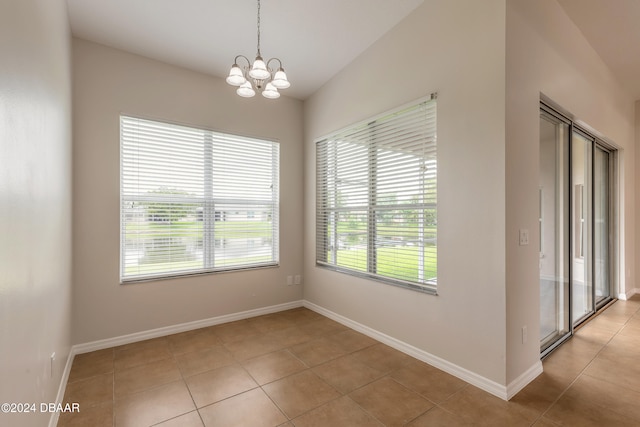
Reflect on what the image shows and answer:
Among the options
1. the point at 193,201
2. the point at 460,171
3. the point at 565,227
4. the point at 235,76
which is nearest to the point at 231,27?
the point at 235,76

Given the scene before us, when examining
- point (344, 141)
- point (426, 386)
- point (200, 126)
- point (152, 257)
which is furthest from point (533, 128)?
point (152, 257)

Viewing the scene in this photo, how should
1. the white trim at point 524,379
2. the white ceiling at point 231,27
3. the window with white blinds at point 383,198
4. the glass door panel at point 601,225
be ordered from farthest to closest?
1. the glass door panel at point 601,225
2. the window with white blinds at point 383,198
3. the white ceiling at point 231,27
4. the white trim at point 524,379

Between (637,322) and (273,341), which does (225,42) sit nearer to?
(273,341)

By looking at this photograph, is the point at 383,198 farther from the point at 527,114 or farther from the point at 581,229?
the point at 581,229

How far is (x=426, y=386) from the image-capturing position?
2.31 m

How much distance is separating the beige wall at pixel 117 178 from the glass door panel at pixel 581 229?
3.69m

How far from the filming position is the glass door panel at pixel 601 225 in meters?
3.94

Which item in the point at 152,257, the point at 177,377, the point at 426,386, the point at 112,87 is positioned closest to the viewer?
the point at 426,386

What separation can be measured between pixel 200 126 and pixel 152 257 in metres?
1.63

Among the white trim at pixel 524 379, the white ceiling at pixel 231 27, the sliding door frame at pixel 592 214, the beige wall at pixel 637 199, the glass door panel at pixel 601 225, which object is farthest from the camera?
the beige wall at pixel 637 199

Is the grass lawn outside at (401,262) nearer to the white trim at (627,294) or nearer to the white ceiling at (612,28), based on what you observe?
the white ceiling at (612,28)

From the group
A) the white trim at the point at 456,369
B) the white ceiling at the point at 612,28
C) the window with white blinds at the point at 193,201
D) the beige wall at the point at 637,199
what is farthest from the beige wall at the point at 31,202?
the beige wall at the point at 637,199

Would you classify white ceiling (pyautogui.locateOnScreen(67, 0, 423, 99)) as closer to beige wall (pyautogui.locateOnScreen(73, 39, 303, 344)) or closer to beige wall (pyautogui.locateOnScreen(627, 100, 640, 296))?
beige wall (pyautogui.locateOnScreen(73, 39, 303, 344))

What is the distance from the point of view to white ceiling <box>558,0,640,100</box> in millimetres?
2752
